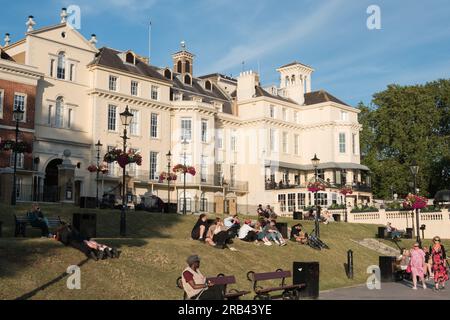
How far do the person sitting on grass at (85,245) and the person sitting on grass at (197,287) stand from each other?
15.0 ft

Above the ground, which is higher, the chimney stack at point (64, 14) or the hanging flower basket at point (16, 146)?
the chimney stack at point (64, 14)

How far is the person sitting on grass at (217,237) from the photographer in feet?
70.7

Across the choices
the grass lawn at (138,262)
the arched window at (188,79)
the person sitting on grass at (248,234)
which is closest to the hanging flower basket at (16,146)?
the grass lawn at (138,262)

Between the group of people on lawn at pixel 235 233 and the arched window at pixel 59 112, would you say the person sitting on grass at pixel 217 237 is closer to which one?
the group of people on lawn at pixel 235 233

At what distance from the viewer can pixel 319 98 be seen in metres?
66.8

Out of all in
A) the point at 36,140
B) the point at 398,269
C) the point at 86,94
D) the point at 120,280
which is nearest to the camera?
the point at 120,280

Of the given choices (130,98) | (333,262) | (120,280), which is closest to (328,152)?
(130,98)

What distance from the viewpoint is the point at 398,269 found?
2239cm

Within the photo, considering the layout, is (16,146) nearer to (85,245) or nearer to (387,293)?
(85,245)

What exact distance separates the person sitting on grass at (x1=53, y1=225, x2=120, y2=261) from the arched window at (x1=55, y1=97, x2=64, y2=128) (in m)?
30.6

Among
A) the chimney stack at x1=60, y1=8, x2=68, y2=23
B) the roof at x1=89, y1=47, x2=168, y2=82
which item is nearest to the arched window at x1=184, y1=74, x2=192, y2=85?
the roof at x1=89, y1=47, x2=168, y2=82

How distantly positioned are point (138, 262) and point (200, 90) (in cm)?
4561
